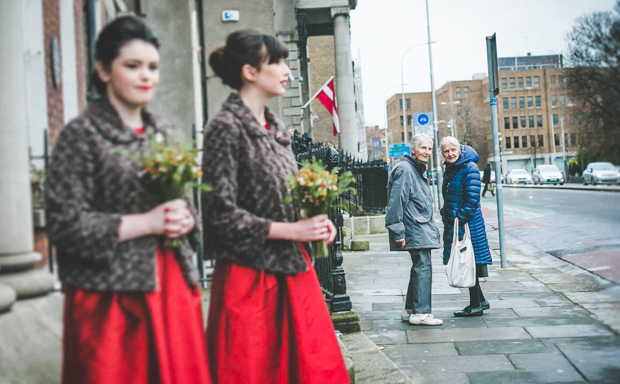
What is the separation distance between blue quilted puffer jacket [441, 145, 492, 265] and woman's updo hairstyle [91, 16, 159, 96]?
439cm

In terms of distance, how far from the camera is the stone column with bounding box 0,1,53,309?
2508 mm

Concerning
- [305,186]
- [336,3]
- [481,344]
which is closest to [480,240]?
[481,344]

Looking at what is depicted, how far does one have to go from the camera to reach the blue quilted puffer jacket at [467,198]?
231 inches

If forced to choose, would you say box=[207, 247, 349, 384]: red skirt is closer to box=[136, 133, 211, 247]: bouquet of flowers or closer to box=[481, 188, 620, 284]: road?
box=[136, 133, 211, 247]: bouquet of flowers

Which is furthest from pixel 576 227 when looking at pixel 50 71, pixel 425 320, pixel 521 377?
pixel 50 71

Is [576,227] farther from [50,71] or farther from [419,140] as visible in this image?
[50,71]

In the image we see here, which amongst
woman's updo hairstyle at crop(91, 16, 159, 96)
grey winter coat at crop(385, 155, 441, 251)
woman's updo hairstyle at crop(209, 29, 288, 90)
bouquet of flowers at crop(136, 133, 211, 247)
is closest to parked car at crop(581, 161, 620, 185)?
woman's updo hairstyle at crop(209, 29, 288, 90)

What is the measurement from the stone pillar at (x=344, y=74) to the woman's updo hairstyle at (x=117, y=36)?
2645cm

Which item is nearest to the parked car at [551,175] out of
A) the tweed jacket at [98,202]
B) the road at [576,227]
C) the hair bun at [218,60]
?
the road at [576,227]

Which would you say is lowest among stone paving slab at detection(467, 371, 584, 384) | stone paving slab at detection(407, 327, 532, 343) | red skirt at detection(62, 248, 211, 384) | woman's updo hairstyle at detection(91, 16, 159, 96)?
stone paving slab at detection(407, 327, 532, 343)

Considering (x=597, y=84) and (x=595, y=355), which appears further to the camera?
(x=595, y=355)

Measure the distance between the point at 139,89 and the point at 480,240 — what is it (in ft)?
15.3

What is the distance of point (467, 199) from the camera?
5.87 metres

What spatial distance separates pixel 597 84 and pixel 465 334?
11.4ft
